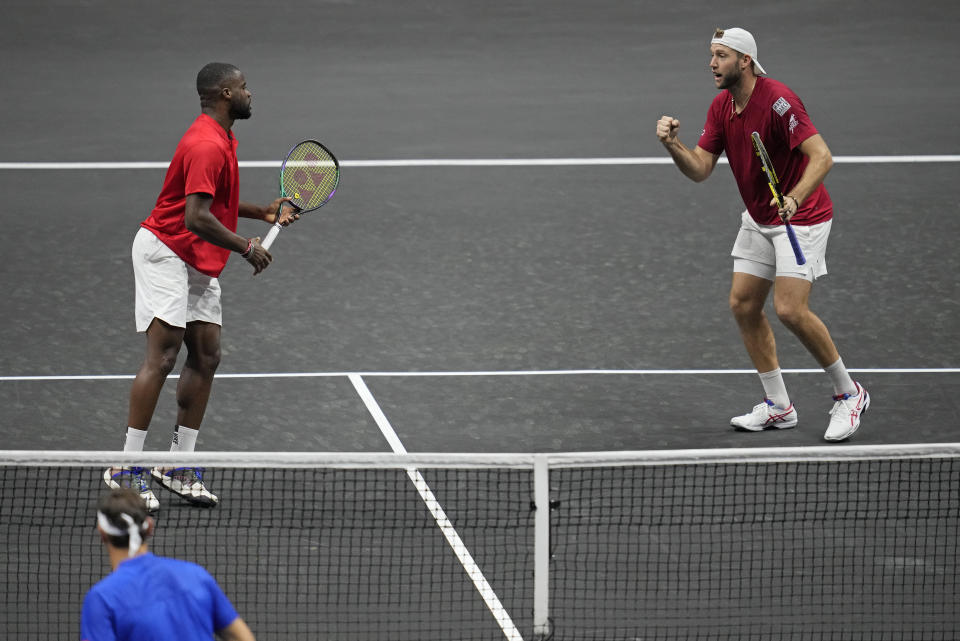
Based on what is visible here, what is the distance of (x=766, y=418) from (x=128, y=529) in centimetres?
443

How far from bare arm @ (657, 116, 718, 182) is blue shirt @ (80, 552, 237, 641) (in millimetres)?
3973

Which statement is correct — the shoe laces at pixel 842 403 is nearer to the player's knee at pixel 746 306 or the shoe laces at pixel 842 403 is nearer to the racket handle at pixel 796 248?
the player's knee at pixel 746 306

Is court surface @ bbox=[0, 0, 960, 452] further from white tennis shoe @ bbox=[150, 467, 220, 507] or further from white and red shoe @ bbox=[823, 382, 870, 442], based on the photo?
white tennis shoe @ bbox=[150, 467, 220, 507]

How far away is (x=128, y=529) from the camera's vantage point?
421 cm

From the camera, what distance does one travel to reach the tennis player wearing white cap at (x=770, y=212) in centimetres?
746

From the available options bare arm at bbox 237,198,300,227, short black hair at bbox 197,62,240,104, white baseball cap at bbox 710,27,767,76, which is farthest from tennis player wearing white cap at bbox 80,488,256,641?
white baseball cap at bbox 710,27,767,76

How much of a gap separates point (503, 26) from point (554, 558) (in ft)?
42.6

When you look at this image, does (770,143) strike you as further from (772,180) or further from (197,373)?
(197,373)

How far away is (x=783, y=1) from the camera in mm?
19031

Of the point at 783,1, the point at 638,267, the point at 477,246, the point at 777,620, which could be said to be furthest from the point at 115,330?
the point at 783,1

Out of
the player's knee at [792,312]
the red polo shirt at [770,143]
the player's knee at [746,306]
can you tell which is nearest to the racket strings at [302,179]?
the red polo shirt at [770,143]

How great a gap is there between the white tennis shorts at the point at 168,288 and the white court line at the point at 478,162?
20.9 ft

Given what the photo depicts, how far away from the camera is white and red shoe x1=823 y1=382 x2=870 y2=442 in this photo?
7.66 m

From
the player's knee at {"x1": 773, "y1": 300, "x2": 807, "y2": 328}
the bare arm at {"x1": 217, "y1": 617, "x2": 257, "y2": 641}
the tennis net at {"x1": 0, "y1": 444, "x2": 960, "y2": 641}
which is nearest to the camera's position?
the bare arm at {"x1": 217, "y1": 617, "x2": 257, "y2": 641}
